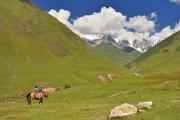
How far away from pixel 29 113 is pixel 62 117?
20.7 feet

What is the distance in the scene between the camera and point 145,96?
60.7 m

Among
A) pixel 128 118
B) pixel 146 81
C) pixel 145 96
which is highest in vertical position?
Result: pixel 146 81

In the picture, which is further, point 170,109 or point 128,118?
point 170,109

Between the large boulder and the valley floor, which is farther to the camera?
the valley floor

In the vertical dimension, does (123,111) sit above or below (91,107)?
below

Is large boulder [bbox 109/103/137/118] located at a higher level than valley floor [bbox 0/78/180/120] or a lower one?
lower

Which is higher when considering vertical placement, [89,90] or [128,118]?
[89,90]

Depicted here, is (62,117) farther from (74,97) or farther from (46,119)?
(74,97)

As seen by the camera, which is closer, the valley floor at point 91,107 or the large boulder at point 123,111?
the large boulder at point 123,111

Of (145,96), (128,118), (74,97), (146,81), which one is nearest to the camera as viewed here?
(128,118)

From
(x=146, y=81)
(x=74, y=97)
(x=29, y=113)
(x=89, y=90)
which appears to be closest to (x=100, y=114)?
(x=29, y=113)

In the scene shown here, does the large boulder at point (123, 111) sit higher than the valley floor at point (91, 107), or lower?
lower

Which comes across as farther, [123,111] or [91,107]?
[91,107]

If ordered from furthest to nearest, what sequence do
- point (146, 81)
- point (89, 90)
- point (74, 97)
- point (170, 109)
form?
point (146, 81)
point (89, 90)
point (74, 97)
point (170, 109)
